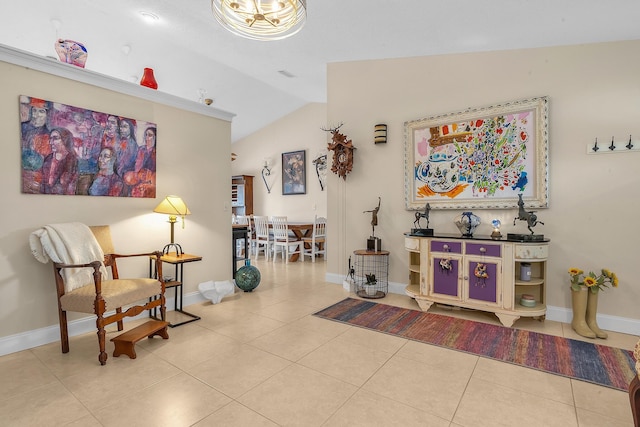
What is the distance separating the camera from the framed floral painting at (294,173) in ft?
24.6

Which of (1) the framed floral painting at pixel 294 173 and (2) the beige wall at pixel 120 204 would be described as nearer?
(2) the beige wall at pixel 120 204

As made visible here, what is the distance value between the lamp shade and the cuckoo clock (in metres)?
2.24

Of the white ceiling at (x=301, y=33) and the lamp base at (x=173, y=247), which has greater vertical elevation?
the white ceiling at (x=301, y=33)

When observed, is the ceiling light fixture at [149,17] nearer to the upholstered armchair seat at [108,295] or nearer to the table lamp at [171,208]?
the table lamp at [171,208]

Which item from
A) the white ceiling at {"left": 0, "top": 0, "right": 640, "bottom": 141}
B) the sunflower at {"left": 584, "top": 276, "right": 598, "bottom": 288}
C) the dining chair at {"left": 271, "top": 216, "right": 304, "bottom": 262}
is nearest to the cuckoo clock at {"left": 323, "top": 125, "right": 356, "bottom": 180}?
the white ceiling at {"left": 0, "top": 0, "right": 640, "bottom": 141}

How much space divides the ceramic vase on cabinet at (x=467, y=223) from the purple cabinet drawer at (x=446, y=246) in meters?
0.20

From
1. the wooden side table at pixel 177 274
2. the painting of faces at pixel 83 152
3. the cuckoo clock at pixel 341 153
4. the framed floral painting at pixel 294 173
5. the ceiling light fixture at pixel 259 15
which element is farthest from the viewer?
the framed floral painting at pixel 294 173

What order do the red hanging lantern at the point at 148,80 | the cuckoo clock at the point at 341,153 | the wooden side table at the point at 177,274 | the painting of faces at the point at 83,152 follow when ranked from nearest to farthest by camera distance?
1. the painting of faces at the point at 83,152
2. the wooden side table at the point at 177,274
3. the red hanging lantern at the point at 148,80
4. the cuckoo clock at the point at 341,153

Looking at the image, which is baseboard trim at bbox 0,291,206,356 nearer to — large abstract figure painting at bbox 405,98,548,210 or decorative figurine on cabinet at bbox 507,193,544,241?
large abstract figure painting at bbox 405,98,548,210

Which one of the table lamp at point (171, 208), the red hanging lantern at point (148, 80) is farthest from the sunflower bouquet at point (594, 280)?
the red hanging lantern at point (148, 80)

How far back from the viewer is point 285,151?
7855mm

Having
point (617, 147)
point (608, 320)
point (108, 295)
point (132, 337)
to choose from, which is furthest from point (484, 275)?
point (108, 295)

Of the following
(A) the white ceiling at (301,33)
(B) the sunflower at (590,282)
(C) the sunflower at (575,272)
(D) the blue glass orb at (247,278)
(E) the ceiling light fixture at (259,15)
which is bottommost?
(D) the blue glass orb at (247,278)

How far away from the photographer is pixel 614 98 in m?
2.87
